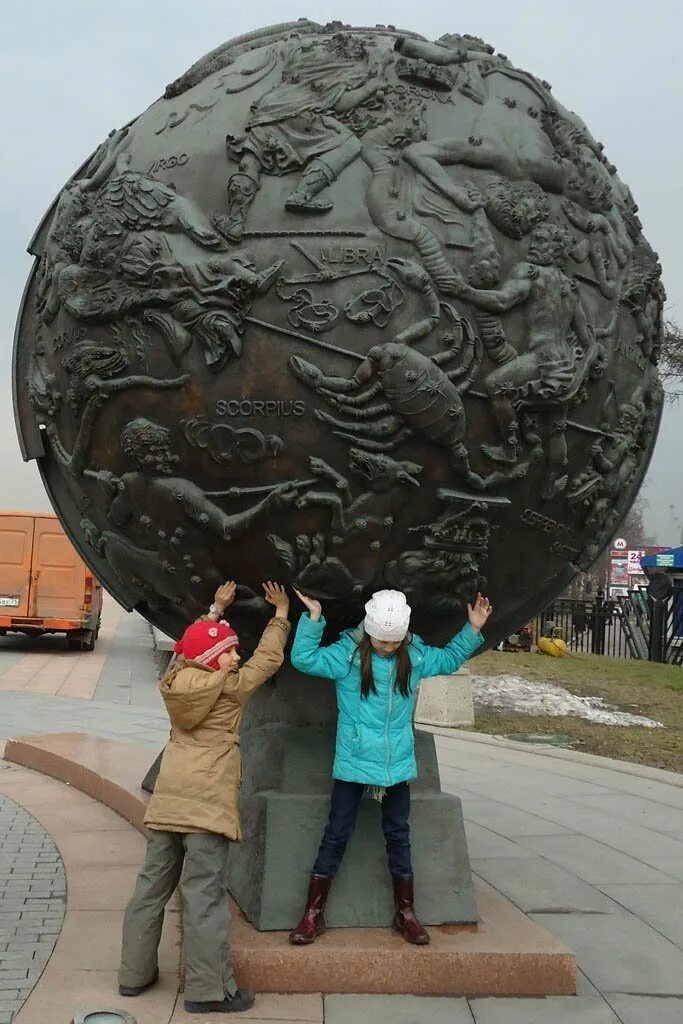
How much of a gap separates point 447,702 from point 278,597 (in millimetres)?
6702

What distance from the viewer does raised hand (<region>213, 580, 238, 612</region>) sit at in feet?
11.6

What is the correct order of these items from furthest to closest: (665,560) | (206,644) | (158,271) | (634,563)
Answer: (634,563) → (665,560) → (206,644) → (158,271)

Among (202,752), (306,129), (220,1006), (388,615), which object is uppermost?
(306,129)

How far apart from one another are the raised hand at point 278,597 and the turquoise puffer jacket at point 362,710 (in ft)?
0.25

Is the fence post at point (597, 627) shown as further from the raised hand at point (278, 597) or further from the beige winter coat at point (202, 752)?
the beige winter coat at point (202, 752)

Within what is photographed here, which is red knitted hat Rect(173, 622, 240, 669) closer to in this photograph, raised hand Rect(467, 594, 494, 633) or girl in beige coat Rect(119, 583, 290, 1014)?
girl in beige coat Rect(119, 583, 290, 1014)

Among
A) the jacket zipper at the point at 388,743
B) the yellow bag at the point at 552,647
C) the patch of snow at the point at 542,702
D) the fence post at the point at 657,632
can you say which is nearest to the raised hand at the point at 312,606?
the jacket zipper at the point at 388,743

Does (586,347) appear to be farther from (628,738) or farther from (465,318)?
(628,738)

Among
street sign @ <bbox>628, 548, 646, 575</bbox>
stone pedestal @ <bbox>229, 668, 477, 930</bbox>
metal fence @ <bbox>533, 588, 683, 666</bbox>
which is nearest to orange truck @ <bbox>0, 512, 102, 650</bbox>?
metal fence @ <bbox>533, 588, 683, 666</bbox>

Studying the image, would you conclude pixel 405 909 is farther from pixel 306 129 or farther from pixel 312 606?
pixel 306 129

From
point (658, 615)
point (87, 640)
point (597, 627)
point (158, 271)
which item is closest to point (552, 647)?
point (658, 615)

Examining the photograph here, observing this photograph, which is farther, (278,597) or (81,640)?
(81,640)

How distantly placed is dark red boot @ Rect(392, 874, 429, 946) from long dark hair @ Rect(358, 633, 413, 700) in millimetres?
695

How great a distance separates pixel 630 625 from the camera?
20.3 m
